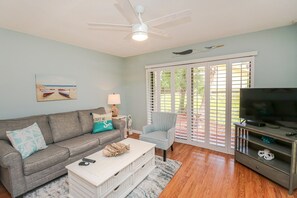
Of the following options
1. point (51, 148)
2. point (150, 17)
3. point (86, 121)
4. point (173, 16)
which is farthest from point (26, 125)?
point (173, 16)

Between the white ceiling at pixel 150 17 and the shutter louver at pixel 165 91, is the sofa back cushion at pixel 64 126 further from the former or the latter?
the shutter louver at pixel 165 91

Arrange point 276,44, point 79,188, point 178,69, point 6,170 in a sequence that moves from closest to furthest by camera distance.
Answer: point 79,188
point 6,170
point 276,44
point 178,69

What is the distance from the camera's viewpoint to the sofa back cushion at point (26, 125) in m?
2.16

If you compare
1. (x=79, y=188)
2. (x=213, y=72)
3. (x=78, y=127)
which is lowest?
(x=79, y=188)

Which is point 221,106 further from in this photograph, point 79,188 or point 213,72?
point 79,188

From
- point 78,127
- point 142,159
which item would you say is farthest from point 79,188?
point 78,127

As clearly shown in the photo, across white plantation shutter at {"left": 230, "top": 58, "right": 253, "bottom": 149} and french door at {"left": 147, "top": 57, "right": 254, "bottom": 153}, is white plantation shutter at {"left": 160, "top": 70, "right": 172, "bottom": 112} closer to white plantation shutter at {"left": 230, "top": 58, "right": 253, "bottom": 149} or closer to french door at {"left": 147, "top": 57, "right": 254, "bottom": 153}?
french door at {"left": 147, "top": 57, "right": 254, "bottom": 153}

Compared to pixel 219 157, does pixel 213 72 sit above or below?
above

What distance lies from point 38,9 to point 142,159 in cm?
249

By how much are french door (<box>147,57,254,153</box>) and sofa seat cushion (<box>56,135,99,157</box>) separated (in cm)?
194

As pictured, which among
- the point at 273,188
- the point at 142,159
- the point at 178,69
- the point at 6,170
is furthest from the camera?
the point at 178,69

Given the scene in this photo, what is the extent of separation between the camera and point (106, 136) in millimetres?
2928

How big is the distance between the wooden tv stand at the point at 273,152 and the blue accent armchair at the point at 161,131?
1.21 m

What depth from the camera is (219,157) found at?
2912 mm
